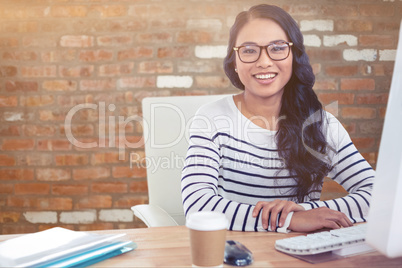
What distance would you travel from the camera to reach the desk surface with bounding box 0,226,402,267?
2.29 feet

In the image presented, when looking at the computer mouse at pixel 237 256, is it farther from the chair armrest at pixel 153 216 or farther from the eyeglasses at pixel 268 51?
the eyeglasses at pixel 268 51

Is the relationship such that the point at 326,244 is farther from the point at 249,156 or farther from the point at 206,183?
the point at 249,156

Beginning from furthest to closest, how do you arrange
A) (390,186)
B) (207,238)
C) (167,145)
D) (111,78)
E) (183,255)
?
1. (111,78)
2. (167,145)
3. (183,255)
4. (207,238)
5. (390,186)

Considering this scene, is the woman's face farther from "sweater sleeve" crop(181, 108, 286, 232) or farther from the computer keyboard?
the computer keyboard

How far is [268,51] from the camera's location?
1.39 m

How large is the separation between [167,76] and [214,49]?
0.98ft

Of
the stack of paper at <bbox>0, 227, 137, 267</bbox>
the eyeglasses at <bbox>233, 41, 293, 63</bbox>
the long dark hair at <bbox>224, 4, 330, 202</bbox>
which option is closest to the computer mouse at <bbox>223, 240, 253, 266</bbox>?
the stack of paper at <bbox>0, 227, 137, 267</bbox>

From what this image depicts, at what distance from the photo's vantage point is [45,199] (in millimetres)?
2270

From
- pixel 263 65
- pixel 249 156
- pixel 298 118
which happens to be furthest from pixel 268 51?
pixel 249 156

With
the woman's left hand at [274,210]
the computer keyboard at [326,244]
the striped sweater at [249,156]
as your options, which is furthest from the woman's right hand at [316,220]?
the striped sweater at [249,156]

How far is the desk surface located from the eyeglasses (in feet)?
2.31

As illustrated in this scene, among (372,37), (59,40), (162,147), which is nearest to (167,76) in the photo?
(59,40)

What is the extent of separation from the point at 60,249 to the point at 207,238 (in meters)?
0.26

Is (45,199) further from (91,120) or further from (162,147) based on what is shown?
(162,147)
